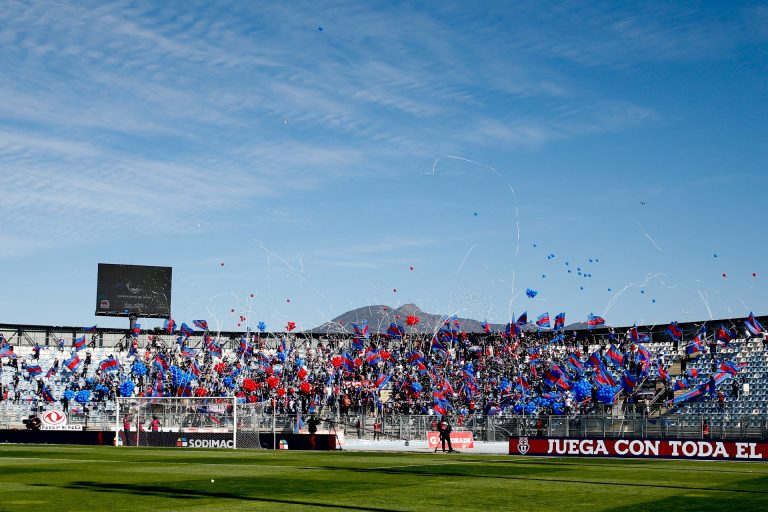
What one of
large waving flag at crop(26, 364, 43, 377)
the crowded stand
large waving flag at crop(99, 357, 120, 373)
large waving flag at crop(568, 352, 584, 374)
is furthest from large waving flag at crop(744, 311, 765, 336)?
large waving flag at crop(26, 364, 43, 377)

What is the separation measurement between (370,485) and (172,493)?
4923mm

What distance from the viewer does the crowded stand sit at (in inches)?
2365

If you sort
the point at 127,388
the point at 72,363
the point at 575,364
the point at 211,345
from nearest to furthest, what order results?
the point at 575,364 < the point at 127,388 < the point at 72,363 < the point at 211,345

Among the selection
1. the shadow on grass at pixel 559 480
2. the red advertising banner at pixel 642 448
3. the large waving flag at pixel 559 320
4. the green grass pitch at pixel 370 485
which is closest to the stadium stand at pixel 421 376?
the large waving flag at pixel 559 320

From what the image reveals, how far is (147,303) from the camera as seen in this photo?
8938 cm

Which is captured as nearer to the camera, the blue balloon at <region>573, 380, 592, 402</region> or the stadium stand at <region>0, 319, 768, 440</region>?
the stadium stand at <region>0, 319, 768, 440</region>

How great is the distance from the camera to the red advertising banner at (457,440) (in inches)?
1972

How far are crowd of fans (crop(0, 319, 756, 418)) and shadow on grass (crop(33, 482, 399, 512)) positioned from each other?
37.6 m

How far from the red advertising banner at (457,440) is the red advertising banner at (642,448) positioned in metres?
8.12

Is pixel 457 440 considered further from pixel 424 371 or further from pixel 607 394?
pixel 424 371

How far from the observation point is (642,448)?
39.9 m

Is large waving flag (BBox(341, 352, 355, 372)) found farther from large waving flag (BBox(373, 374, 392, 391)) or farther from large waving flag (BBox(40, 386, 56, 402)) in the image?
large waving flag (BBox(40, 386, 56, 402))

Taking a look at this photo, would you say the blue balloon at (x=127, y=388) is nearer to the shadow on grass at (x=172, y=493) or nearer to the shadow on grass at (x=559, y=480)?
the shadow on grass at (x=559, y=480)

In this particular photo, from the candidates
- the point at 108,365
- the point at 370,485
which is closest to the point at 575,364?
the point at 108,365
